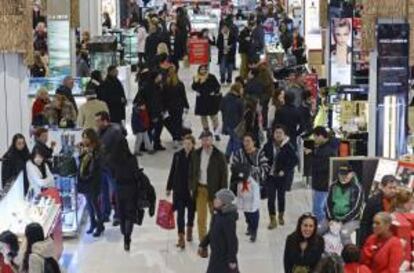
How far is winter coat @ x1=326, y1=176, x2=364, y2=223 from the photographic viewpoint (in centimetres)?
1166

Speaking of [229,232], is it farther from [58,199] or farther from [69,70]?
[69,70]

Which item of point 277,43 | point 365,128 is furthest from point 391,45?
point 277,43

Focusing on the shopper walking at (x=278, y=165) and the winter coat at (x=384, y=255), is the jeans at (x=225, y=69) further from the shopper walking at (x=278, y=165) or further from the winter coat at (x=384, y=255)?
the winter coat at (x=384, y=255)

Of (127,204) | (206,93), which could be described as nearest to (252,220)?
(127,204)

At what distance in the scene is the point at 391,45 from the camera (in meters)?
13.8

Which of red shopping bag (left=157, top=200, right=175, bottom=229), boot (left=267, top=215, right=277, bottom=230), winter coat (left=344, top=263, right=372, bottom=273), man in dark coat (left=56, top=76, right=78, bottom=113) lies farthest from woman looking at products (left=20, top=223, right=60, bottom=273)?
man in dark coat (left=56, top=76, right=78, bottom=113)

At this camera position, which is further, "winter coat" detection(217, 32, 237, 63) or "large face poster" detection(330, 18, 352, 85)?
"winter coat" detection(217, 32, 237, 63)

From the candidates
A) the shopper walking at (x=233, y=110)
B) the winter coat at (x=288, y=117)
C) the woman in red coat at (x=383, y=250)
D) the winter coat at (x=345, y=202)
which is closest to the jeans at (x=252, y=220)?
the winter coat at (x=345, y=202)

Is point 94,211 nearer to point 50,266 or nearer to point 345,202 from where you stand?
point 345,202

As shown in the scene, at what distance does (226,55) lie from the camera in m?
24.7

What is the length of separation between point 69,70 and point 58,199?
10.9 meters

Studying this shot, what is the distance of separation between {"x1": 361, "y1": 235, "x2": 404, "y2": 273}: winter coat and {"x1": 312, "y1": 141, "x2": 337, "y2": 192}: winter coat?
2864 millimetres

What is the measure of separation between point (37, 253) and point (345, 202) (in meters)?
3.63

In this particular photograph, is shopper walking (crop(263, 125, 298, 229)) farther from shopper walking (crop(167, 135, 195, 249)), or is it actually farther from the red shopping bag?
the red shopping bag
